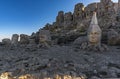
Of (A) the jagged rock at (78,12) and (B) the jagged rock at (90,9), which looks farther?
(A) the jagged rock at (78,12)

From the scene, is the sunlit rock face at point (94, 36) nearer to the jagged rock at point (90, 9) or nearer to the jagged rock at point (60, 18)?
the jagged rock at point (90, 9)

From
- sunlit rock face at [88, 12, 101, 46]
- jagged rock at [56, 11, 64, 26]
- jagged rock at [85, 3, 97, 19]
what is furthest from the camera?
jagged rock at [56, 11, 64, 26]

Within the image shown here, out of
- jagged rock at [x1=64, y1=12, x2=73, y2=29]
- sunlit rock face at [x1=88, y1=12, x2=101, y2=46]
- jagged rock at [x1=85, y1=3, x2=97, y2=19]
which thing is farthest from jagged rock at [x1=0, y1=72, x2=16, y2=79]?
jagged rock at [x1=85, y1=3, x2=97, y2=19]

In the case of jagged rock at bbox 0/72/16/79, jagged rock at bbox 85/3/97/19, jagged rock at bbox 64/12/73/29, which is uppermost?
jagged rock at bbox 85/3/97/19

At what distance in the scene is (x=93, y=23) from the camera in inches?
1204

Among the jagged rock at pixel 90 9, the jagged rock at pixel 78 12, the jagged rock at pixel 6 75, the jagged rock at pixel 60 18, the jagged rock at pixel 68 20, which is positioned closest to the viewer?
the jagged rock at pixel 6 75

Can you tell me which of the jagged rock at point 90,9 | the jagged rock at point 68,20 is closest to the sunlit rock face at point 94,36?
the jagged rock at point 68,20

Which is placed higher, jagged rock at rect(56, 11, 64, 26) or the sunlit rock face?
jagged rock at rect(56, 11, 64, 26)

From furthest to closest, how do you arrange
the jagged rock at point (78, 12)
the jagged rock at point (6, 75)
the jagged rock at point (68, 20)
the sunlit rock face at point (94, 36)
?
the jagged rock at point (78, 12) → the jagged rock at point (68, 20) → the sunlit rock face at point (94, 36) → the jagged rock at point (6, 75)

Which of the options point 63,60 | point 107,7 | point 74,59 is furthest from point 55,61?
point 107,7

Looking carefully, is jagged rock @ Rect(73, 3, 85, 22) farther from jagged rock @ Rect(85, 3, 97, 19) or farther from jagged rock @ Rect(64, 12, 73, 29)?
jagged rock @ Rect(85, 3, 97, 19)

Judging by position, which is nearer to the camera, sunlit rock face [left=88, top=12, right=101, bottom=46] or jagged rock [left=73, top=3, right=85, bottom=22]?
sunlit rock face [left=88, top=12, right=101, bottom=46]

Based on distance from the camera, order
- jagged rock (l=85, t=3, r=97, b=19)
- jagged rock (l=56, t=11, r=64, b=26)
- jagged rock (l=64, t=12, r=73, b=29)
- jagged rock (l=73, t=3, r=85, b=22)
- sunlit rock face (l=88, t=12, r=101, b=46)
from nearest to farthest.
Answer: sunlit rock face (l=88, t=12, r=101, b=46), jagged rock (l=64, t=12, r=73, b=29), jagged rock (l=85, t=3, r=97, b=19), jagged rock (l=73, t=3, r=85, b=22), jagged rock (l=56, t=11, r=64, b=26)

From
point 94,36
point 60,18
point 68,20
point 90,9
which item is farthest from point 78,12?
point 94,36
